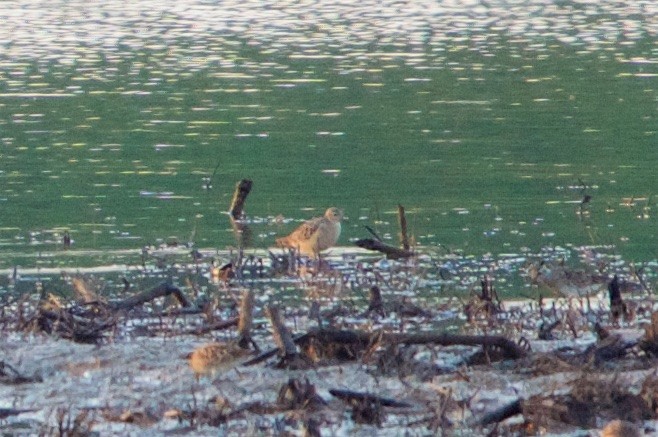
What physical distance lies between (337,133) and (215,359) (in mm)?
16605

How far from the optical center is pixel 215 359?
7.84 metres

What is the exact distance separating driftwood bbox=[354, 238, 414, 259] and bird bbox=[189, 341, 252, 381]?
196 inches

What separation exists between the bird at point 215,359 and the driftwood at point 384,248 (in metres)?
4.97

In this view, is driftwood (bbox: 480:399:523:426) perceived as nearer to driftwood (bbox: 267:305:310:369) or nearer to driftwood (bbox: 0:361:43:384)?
driftwood (bbox: 267:305:310:369)

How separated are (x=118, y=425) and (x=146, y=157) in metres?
14.8

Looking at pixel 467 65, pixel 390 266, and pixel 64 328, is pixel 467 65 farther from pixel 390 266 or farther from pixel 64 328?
pixel 64 328

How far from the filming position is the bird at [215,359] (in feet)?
25.7

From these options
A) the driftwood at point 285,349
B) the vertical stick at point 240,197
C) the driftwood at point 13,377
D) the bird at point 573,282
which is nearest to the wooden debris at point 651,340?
the driftwood at point 285,349

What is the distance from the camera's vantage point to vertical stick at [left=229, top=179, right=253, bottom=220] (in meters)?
16.2

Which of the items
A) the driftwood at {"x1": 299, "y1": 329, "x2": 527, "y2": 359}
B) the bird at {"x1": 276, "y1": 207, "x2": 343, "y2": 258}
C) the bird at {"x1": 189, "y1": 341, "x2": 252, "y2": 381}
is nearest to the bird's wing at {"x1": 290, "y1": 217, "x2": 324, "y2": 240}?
the bird at {"x1": 276, "y1": 207, "x2": 343, "y2": 258}

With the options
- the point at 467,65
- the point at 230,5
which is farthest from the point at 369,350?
the point at 230,5

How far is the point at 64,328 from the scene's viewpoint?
9.22m

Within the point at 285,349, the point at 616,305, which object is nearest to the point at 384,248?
the point at 616,305

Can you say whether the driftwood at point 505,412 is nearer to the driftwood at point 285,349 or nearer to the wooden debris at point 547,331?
the driftwood at point 285,349
